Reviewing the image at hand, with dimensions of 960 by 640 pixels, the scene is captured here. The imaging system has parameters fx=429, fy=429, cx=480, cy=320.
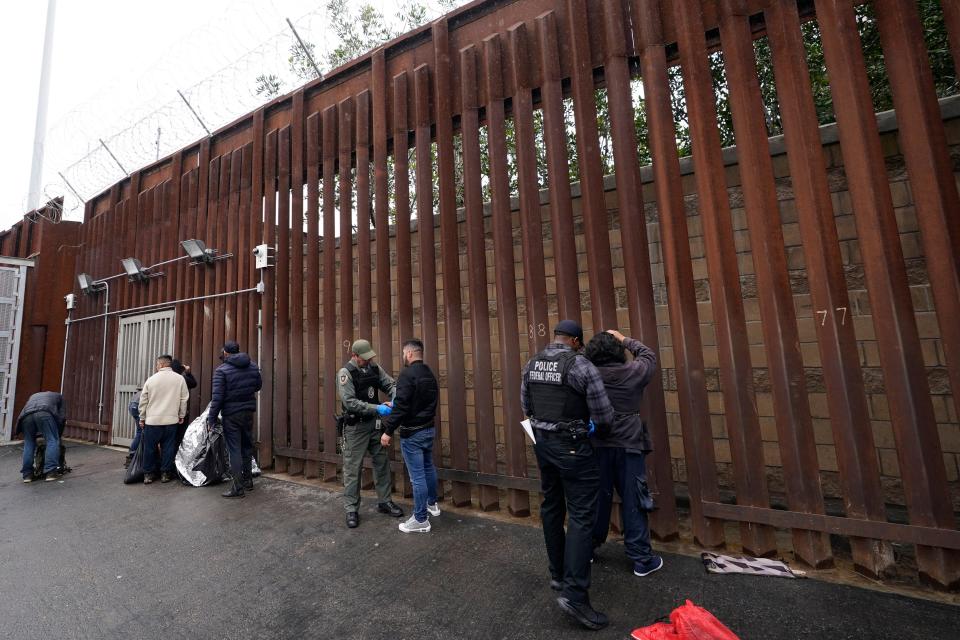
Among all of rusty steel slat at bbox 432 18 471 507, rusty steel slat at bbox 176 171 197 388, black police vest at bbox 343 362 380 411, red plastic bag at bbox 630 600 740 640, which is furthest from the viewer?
rusty steel slat at bbox 176 171 197 388

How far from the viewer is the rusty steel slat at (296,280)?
5.75 meters

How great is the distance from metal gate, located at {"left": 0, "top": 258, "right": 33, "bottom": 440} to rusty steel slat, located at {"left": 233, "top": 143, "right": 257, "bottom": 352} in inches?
277

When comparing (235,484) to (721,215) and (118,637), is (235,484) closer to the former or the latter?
(118,637)

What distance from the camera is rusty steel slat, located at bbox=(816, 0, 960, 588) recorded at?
2822mm

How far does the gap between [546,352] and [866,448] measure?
92.3 inches

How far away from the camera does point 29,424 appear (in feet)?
19.8

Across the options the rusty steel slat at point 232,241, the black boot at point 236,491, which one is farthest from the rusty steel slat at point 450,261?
the rusty steel slat at point 232,241

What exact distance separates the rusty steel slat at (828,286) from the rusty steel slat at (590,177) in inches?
57.2

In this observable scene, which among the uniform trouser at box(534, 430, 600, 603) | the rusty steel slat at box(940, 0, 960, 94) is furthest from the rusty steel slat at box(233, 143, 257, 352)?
the rusty steel slat at box(940, 0, 960, 94)

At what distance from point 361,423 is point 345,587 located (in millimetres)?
1592

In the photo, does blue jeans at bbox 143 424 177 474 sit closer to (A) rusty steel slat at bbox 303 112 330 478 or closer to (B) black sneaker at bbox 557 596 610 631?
(A) rusty steel slat at bbox 303 112 330 478

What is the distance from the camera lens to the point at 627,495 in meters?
3.11

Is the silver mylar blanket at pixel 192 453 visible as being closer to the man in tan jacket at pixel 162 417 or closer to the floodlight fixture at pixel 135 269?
the man in tan jacket at pixel 162 417

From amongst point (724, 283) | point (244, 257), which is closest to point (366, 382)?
point (724, 283)
